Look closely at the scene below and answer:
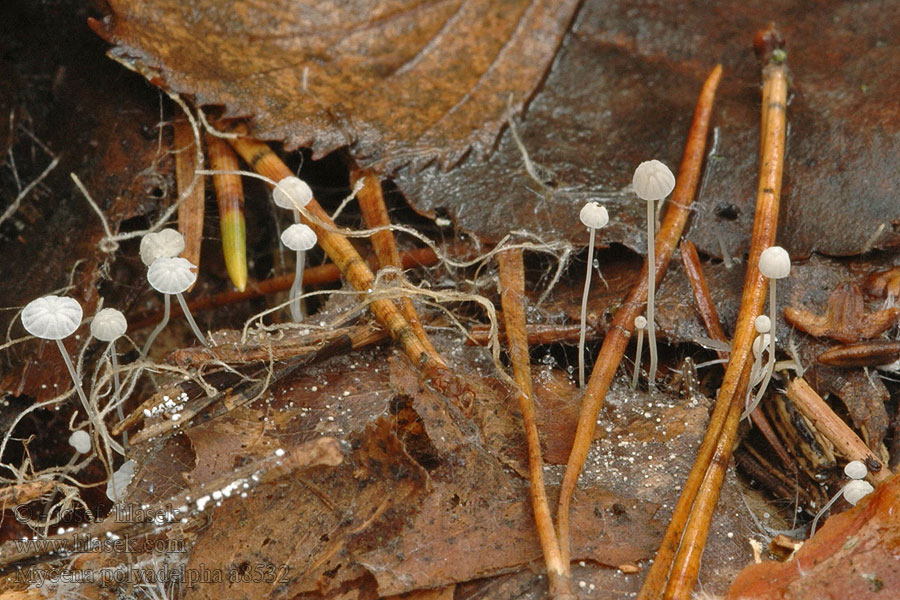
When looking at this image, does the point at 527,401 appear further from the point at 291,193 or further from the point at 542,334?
the point at 291,193

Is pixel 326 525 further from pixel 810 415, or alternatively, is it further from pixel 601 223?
pixel 810 415

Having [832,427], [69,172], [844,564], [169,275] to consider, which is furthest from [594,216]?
[69,172]

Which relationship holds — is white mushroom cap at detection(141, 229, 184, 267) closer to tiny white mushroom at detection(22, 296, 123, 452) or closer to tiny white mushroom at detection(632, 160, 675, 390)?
tiny white mushroom at detection(22, 296, 123, 452)

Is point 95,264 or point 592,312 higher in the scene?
point 592,312

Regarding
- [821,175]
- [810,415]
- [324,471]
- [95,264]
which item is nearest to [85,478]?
[95,264]

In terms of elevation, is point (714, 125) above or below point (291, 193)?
above

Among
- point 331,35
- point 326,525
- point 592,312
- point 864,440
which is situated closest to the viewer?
point 326,525
